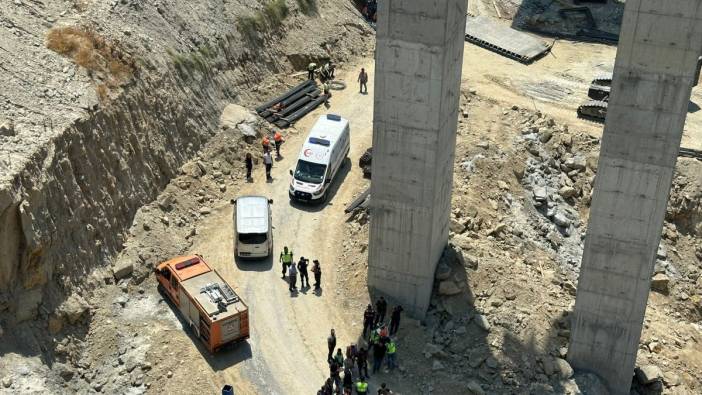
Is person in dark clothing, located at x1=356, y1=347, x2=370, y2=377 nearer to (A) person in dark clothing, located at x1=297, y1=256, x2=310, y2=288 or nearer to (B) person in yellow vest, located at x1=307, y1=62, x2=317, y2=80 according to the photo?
(A) person in dark clothing, located at x1=297, y1=256, x2=310, y2=288

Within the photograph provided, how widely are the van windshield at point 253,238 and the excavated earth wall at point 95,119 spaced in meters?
5.47

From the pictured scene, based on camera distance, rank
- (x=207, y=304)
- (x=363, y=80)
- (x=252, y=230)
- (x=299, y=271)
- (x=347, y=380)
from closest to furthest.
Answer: (x=347, y=380) → (x=207, y=304) → (x=299, y=271) → (x=252, y=230) → (x=363, y=80)

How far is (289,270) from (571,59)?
32380 millimetres

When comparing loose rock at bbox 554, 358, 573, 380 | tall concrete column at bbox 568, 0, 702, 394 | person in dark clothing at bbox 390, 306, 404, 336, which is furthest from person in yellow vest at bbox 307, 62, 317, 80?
loose rock at bbox 554, 358, 573, 380

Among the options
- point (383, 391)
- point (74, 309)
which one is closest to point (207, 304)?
point (74, 309)

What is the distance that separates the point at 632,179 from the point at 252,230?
16.7 metres

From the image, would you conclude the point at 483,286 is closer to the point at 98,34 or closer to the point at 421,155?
the point at 421,155

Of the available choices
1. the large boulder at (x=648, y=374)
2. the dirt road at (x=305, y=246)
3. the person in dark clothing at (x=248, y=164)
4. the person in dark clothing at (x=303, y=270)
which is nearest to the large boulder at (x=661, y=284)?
the large boulder at (x=648, y=374)

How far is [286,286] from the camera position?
40969 millimetres

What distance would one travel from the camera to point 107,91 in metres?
43.0

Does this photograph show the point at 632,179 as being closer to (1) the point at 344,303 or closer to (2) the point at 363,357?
(2) the point at 363,357

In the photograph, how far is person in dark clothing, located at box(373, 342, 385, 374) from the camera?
36.6 meters

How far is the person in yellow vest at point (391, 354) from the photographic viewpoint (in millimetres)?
36594

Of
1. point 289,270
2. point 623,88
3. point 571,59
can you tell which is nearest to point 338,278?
point 289,270
